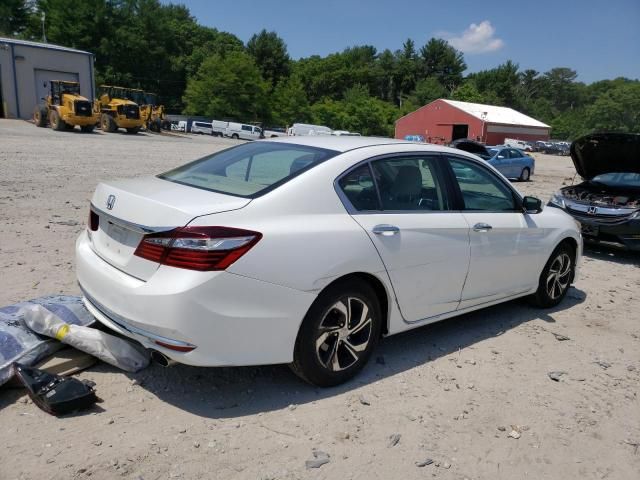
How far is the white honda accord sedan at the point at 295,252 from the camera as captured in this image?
291 cm

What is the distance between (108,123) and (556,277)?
110 ft

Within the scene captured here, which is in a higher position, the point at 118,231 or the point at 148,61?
the point at 148,61

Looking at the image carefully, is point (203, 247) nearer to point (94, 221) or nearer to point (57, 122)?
point (94, 221)

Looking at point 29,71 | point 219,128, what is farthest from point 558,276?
point 219,128

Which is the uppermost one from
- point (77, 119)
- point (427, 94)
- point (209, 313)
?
point (427, 94)

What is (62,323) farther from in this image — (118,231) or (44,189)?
(44,189)

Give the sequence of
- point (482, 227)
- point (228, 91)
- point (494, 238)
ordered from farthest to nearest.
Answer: point (228, 91)
point (494, 238)
point (482, 227)

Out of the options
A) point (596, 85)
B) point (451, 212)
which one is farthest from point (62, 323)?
point (596, 85)

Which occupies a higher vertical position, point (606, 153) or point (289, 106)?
point (289, 106)

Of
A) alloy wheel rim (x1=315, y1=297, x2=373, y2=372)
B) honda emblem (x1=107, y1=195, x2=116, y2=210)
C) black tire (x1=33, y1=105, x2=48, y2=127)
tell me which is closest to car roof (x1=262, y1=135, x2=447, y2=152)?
alloy wheel rim (x1=315, y1=297, x2=373, y2=372)

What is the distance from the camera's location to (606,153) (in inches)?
337

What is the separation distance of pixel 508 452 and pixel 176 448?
6.16ft

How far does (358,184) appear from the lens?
11.8ft

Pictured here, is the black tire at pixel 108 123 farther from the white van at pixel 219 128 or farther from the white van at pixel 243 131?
the white van at pixel 219 128
